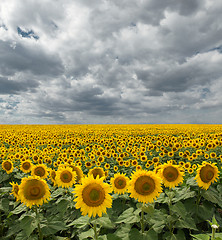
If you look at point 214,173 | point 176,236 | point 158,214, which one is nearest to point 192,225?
point 176,236

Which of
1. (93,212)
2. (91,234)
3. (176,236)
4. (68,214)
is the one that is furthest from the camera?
(68,214)

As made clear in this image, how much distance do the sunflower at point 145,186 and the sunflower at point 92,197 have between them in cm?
59

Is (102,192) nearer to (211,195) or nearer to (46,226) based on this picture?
(46,226)

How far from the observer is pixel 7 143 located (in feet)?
64.3

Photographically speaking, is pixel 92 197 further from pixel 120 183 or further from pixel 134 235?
pixel 120 183

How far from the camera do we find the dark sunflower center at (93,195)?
3051 mm

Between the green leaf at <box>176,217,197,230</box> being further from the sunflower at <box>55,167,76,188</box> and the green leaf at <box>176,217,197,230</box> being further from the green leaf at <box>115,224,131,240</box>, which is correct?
the sunflower at <box>55,167,76,188</box>

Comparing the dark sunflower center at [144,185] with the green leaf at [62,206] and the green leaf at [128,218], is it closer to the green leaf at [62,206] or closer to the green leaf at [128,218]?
the green leaf at [128,218]

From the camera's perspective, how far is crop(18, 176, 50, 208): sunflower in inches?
149

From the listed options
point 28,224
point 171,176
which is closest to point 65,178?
point 28,224

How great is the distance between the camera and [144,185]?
3391 mm

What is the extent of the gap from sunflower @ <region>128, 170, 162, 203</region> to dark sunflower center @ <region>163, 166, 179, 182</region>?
648 millimetres

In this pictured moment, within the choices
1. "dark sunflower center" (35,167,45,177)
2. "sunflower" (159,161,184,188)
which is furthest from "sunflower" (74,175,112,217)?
"dark sunflower center" (35,167,45,177)

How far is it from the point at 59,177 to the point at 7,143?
58.8ft
